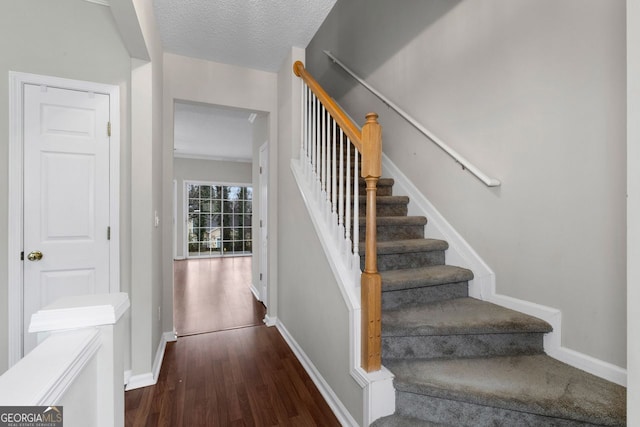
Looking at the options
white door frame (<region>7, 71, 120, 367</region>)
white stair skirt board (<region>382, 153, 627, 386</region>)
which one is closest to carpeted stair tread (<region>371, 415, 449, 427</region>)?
white stair skirt board (<region>382, 153, 627, 386</region>)

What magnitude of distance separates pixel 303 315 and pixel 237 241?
626 cm

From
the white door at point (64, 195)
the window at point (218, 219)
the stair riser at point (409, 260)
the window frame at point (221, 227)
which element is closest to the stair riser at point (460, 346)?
the stair riser at point (409, 260)

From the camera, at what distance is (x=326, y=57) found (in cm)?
404

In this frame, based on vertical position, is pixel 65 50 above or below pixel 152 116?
above

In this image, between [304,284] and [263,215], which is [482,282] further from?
[263,215]

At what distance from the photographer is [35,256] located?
6.04 feet

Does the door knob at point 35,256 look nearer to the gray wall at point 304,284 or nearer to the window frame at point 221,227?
the gray wall at point 304,284

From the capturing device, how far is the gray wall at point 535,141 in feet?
4.51

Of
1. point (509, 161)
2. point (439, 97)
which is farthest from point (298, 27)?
point (509, 161)

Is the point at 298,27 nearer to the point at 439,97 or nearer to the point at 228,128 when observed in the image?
the point at 439,97

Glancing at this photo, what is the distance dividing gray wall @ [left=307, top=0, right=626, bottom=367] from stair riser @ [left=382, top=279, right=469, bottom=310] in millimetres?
260

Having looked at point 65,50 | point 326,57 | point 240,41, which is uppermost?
point 326,57

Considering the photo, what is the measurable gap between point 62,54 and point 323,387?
9.39 ft

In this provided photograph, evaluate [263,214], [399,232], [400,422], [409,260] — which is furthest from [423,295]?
[263,214]
